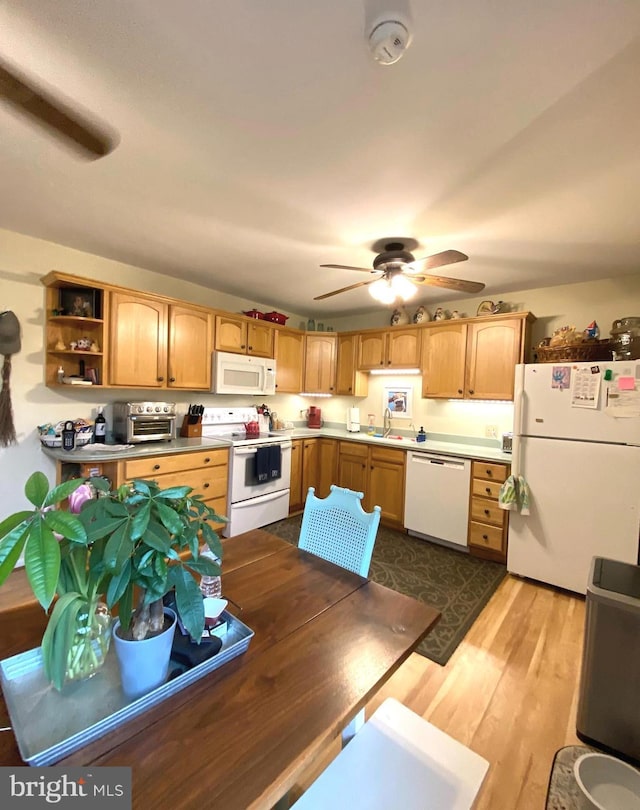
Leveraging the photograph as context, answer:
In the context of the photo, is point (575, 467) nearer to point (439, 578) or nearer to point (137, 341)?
point (439, 578)

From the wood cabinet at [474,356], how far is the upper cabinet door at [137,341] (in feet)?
8.52

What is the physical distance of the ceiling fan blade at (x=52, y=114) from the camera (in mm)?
1188

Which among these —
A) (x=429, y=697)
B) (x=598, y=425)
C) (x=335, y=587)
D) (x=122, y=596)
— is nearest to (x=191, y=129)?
(x=122, y=596)

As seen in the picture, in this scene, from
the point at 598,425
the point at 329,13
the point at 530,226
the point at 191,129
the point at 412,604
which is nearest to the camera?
the point at 329,13

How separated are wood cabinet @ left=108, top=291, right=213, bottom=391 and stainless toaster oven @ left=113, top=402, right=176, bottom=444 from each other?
19 centimetres

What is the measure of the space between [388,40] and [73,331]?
293 centimetres

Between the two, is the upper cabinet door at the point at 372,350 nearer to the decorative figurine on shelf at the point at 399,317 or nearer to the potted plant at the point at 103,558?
the decorative figurine on shelf at the point at 399,317

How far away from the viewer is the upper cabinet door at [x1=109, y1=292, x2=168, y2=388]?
2.79m

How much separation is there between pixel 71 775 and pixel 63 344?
Answer: 2.95 metres

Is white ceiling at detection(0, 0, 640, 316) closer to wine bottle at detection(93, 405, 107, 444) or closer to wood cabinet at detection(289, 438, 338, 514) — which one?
wine bottle at detection(93, 405, 107, 444)

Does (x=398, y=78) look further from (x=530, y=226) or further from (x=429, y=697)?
(x=429, y=697)

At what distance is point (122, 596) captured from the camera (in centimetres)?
73

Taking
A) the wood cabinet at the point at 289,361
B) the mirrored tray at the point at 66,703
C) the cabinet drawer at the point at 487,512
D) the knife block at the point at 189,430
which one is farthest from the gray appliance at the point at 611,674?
the wood cabinet at the point at 289,361

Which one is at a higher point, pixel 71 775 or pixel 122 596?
pixel 122 596
